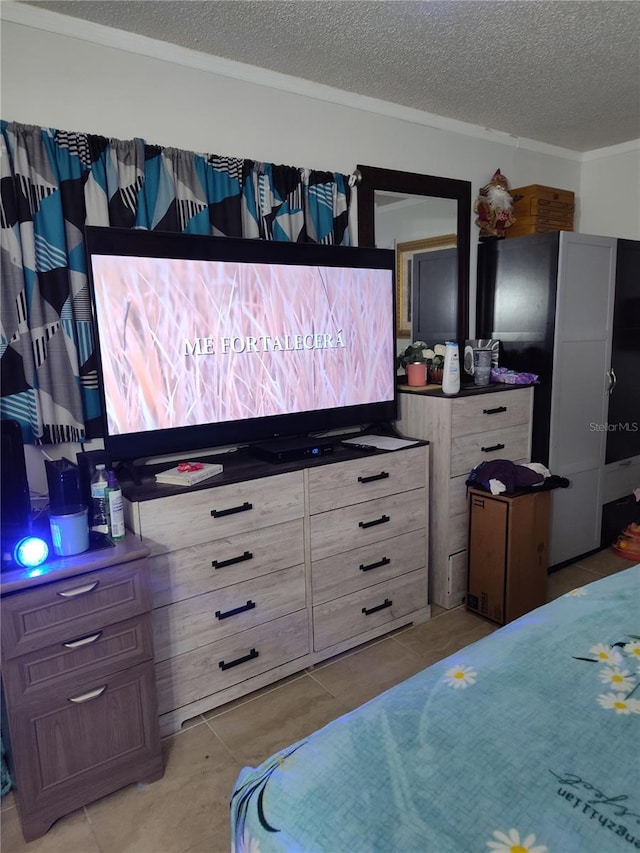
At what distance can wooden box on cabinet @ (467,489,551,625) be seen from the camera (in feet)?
8.43

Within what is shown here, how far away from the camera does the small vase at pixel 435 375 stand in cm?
296

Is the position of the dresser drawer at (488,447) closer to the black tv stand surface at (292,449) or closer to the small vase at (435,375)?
the small vase at (435,375)

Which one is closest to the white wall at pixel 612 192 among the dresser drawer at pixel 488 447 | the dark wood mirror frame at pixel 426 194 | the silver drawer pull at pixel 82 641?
the dark wood mirror frame at pixel 426 194

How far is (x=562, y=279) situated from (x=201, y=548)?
7.36 feet

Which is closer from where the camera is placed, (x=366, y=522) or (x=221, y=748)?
(x=221, y=748)

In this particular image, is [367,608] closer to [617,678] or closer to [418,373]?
[418,373]

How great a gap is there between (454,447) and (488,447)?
249mm

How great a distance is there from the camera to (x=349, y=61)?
2.34 metres

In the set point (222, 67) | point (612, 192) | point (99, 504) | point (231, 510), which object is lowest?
point (231, 510)

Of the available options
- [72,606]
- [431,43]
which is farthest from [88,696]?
[431,43]

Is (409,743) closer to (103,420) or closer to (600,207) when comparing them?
(103,420)

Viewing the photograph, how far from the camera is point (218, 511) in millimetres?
2014

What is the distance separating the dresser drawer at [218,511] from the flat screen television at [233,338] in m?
0.27

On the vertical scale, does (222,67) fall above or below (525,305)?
above
